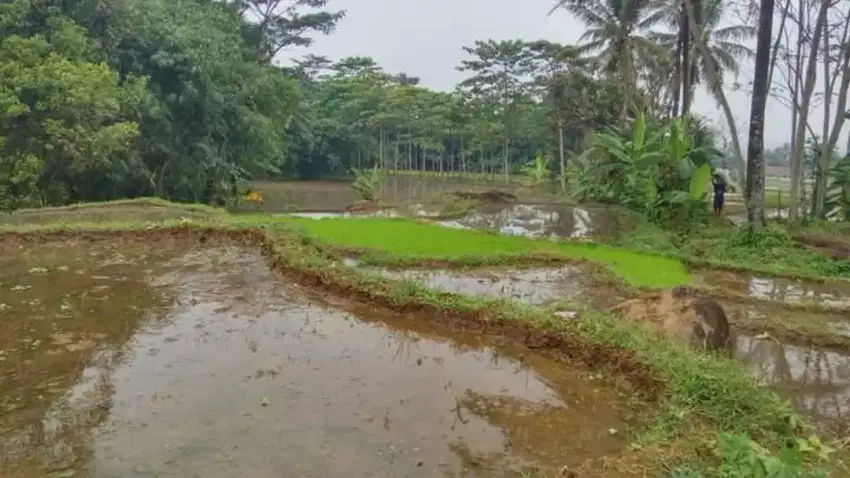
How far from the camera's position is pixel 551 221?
17.2m

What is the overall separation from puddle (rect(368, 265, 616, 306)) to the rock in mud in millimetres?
1631

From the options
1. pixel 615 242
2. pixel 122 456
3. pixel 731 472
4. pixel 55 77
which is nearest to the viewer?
pixel 731 472

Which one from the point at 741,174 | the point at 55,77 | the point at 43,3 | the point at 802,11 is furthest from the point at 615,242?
the point at 43,3

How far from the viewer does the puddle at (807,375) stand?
5297 millimetres

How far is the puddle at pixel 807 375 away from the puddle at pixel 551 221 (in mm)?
7599

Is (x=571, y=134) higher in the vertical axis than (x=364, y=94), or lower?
lower

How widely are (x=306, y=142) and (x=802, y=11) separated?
34637 millimetres

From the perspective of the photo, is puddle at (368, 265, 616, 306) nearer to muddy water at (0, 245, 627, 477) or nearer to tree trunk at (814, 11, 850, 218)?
muddy water at (0, 245, 627, 477)

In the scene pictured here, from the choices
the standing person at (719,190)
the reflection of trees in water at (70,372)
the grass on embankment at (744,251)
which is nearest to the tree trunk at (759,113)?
the grass on embankment at (744,251)

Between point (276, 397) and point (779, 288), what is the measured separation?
27.4 feet

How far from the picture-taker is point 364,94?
4622 centimetres

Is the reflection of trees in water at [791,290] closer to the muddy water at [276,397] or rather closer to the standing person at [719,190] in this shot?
the muddy water at [276,397]

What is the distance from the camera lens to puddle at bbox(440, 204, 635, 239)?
15.3m

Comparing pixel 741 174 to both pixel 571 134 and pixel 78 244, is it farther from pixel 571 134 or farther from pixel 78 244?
pixel 571 134
